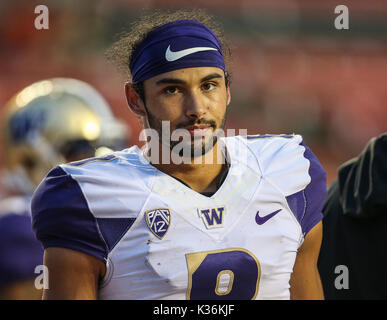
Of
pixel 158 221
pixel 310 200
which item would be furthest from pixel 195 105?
pixel 310 200

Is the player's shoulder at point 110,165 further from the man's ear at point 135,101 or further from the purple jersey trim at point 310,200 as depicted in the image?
the purple jersey trim at point 310,200

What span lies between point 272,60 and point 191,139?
9465 mm

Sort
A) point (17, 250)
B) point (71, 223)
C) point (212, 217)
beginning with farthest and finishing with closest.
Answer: point (17, 250)
point (212, 217)
point (71, 223)

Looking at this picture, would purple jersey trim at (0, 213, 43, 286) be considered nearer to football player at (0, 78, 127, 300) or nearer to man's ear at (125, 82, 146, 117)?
football player at (0, 78, 127, 300)

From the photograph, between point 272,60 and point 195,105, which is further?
point 272,60

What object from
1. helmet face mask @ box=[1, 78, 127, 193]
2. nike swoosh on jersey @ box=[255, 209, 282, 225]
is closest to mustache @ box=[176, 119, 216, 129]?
nike swoosh on jersey @ box=[255, 209, 282, 225]

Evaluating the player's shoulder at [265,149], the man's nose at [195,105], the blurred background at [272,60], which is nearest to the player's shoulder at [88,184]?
the man's nose at [195,105]

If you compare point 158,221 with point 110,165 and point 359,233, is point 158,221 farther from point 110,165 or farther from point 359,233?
point 359,233

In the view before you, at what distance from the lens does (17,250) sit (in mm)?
2764

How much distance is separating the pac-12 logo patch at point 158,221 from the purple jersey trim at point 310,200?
431 millimetres

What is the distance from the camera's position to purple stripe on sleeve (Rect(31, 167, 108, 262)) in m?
1.85

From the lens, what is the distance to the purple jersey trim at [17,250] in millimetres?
2711
